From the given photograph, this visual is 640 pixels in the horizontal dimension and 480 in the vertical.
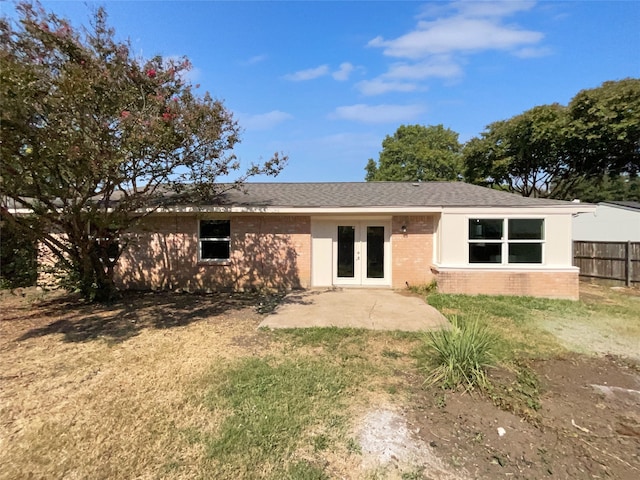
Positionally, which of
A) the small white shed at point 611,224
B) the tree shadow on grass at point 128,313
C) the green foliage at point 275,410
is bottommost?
the green foliage at point 275,410

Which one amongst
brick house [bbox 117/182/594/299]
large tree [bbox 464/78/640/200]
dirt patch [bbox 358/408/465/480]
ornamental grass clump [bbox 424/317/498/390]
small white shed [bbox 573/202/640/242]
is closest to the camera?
Answer: dirt patch [bbox 358/408/465/480]

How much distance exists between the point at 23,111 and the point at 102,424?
480 cm

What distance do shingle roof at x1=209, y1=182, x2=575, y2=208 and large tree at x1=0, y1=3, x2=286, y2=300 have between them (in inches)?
105

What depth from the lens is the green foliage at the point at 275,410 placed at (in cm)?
293

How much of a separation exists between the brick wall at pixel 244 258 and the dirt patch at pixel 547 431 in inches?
274

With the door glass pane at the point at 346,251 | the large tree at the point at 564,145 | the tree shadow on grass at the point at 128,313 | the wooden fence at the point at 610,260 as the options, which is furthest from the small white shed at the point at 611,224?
the tree shadow on grass at the point at 128,313

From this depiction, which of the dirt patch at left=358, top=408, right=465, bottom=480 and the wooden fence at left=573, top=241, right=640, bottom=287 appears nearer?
the dirt patch at left=358, top=408, right=465, bottom=480

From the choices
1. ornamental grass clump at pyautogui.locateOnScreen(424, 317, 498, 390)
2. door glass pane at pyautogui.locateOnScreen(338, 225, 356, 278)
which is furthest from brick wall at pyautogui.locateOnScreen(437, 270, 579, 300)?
ornamental grass clump at pyautogui.locateOnScreen(424, 317, 498, 390)

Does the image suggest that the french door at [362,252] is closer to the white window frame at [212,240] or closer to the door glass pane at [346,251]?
the door glass pane at [346,251]

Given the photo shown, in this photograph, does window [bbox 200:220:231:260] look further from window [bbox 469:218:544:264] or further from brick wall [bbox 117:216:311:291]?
window [bbox 469:218:544:264]

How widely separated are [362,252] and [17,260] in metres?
9.00

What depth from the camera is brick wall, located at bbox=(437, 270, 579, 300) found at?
964cm

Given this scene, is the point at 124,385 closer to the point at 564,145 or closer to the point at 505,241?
the point at 505,241

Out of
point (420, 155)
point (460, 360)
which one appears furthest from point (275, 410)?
point (420, 155)
